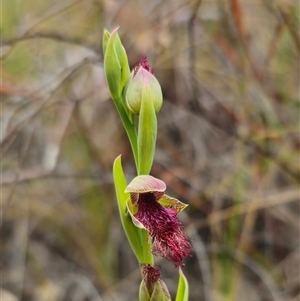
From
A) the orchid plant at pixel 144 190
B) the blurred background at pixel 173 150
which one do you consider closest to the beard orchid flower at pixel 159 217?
the orchid plant at pixel 144 190

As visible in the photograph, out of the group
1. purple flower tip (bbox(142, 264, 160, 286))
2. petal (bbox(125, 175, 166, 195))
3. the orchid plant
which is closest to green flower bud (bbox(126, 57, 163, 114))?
the orchid plant

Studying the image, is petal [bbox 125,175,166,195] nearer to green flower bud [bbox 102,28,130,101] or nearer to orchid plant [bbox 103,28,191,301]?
orchid plant [bbox 103,28,191,301]

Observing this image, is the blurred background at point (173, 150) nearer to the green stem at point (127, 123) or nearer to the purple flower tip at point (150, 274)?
the green stem at point (127, 123)

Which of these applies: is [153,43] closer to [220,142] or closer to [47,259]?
[220,142]

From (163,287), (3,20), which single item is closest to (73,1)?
(3,20)

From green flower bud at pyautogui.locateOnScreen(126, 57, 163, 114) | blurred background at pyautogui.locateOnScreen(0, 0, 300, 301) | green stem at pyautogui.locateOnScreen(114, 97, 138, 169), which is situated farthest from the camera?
blurred background at pyautogui.locateOnScreen(0, 0, 300, 301)

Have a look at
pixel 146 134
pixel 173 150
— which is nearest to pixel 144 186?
pixel 146 134

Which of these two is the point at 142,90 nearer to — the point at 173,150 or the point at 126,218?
the point at 126,218

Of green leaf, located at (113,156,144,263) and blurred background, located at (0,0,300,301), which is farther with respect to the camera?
blurred background, located at (0,0,300,301)
